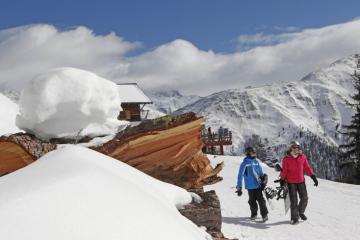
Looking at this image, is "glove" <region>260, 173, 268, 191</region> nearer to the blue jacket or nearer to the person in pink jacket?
the blue jacket

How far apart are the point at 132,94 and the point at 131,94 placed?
11 centimetres

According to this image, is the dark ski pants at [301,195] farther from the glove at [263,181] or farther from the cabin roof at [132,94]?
the cabin roof at [132,94]

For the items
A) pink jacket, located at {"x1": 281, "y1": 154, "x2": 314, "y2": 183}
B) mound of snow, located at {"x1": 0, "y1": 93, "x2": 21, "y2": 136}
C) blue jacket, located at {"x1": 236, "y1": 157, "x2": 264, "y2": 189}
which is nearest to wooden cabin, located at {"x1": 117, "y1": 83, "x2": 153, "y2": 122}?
mound of snow, located at {"x1": 0, "y1": 93, "x2": 21, "y2": 136}

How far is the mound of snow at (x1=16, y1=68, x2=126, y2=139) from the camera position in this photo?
802cm

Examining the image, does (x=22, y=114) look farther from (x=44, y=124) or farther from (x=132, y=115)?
(x=132, y=115)

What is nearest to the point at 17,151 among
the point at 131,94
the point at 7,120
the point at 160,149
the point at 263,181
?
the point at 160,149

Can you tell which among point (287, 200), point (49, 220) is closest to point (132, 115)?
point (287, 200)

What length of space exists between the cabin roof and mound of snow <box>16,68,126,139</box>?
1545 inches

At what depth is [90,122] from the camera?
27.9ft

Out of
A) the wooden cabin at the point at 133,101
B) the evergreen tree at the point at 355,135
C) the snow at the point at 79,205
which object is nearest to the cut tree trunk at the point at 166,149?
the snow at the point at 79,205

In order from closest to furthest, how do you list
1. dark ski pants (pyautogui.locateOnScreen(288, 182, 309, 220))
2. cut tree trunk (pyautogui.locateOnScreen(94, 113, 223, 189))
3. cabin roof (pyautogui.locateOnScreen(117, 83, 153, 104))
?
cut tree trunk (pyautogui.locateOnScreen(94, 113, 223, 189)) → dark ski pants (pyautogui.locateOnScreen(288, 182, 309, 220)) → cabin roof (pyautogui.locateOnScreen(117, 83, 153, 104))

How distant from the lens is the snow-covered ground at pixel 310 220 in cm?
916

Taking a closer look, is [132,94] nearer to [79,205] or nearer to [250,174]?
[250,174]

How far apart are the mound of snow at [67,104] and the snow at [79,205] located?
6.43 ft
